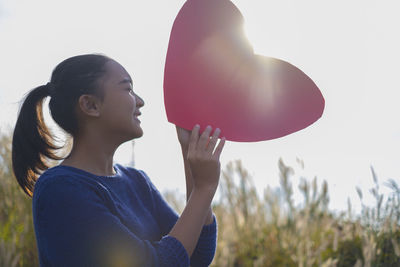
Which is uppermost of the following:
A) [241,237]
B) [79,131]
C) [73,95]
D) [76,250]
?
[73,95]

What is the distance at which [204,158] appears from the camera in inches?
50.9

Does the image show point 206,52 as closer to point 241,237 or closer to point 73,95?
point 73,95

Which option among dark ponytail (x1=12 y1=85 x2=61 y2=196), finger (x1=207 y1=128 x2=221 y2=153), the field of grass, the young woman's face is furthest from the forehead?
the field of grass

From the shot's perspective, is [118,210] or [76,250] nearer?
[76,250]

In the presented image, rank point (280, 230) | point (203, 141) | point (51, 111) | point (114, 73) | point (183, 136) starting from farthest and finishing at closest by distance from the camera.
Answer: point (280, 230)
point (51, 111)
point (114, 73)
point (183, 136)
point (203, 141)

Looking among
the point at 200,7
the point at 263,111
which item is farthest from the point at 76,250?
the point at 200,7

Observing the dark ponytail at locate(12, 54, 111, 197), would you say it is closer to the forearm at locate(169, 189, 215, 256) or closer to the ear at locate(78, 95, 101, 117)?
the ear at locate(78, 95, 101, 117)

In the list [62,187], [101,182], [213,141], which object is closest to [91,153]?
[101,182]

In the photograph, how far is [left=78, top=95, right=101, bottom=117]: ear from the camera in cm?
147

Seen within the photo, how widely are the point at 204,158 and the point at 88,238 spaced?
1.34 ft

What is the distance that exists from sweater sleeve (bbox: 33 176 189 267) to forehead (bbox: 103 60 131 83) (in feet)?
1.43

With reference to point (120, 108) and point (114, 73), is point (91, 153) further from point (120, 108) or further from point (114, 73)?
point (114, 73)

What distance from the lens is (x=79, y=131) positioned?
1.51m

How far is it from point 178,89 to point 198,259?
0.68m
